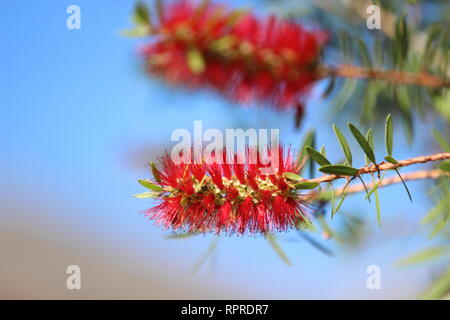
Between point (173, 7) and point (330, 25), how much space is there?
0.45 metres

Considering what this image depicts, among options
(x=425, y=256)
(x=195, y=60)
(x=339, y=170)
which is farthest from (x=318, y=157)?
(x=195, y=60)

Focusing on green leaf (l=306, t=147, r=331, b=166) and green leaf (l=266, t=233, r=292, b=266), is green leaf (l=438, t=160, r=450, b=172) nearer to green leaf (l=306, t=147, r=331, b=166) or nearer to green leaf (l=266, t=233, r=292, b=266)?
green leaf (l=306, t=147, r=331, b=166)

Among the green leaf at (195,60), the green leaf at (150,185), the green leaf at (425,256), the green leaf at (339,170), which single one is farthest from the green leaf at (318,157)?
the green leaf at (195,60)

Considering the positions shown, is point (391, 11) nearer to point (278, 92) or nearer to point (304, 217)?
point (278, 92)

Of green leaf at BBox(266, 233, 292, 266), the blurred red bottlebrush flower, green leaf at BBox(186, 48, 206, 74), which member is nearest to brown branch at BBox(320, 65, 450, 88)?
the blurred red bottlebrush flower

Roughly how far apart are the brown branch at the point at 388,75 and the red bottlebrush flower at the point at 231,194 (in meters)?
0.44

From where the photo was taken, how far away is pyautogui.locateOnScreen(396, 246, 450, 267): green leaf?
61 cm

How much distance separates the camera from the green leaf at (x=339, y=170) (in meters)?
0.40

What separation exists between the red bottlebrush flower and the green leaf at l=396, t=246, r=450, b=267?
0.23m

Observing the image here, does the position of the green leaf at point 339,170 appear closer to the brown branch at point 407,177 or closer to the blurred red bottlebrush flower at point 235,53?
the brown branch at point 407,177
